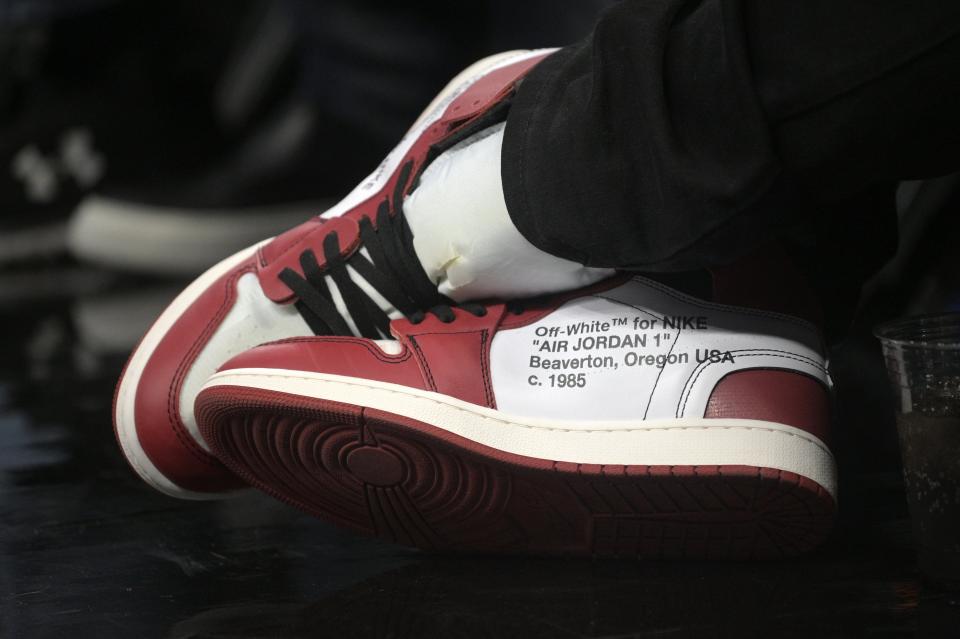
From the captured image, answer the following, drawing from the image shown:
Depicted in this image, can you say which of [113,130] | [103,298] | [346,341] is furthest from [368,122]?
[346,341]

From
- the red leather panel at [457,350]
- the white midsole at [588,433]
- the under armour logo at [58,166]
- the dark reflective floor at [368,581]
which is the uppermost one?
the under armour logo at [58,166]

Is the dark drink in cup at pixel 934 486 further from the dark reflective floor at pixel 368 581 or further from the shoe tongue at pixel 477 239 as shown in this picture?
the shoe tongue at pixel 477 239

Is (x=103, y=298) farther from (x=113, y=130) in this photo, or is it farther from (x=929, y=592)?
(x=929, y=592)

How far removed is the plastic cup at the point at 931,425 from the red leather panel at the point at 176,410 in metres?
0.48

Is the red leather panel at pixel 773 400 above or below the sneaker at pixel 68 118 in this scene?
below

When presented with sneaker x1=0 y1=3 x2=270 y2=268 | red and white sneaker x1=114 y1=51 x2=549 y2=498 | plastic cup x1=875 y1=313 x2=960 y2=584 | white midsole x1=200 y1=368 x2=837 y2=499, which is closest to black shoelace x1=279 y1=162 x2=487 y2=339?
red and white sneaker x1=114 y1=51 x2=549 y2=498

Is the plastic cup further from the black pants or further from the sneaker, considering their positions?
the sneaker

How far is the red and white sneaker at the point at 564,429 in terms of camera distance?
2.25 ft

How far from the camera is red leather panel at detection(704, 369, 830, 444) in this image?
700 mm

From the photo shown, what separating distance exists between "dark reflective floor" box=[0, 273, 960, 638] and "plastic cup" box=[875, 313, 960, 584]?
0.04m

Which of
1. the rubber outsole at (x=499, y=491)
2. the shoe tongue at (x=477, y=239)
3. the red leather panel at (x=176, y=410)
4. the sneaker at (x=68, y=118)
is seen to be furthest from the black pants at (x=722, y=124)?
the sneaker at (x=68, y=118)

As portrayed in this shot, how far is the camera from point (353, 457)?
0.71m

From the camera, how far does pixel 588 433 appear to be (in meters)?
0.71

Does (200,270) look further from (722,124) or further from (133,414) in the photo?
(722,124)
